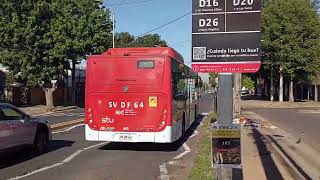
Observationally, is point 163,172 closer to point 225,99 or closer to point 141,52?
point 141,52

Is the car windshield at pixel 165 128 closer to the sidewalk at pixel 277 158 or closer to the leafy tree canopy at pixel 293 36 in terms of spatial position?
the sidewalk at pixel 277 158

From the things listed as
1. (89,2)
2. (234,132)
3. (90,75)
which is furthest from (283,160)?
(89,2)

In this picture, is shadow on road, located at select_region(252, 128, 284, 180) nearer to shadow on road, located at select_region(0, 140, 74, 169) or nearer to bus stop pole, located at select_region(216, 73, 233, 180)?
bus stop pole, located at select_region(216, 73, 233, 180)

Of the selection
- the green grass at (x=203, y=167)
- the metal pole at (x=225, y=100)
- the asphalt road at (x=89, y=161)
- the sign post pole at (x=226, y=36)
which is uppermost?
the sign post pole at (x=226, y=36)

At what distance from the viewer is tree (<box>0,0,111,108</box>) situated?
45.3m

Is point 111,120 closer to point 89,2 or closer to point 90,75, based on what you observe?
point 90,75

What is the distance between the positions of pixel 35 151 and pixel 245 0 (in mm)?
9862

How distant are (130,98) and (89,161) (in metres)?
2.57

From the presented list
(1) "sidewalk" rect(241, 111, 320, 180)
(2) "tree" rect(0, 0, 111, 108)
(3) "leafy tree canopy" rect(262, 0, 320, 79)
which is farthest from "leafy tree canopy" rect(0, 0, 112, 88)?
(1) "sidewalk" rect(241, 111, 320, 180)

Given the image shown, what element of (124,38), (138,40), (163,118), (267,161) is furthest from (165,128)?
(138,40)

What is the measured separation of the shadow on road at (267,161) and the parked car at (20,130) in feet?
19.2

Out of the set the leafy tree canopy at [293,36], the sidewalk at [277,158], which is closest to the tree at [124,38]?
the leafy tree canopy at [293,36]

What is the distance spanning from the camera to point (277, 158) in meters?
14.0

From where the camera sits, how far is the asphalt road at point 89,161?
11383 millimetres
